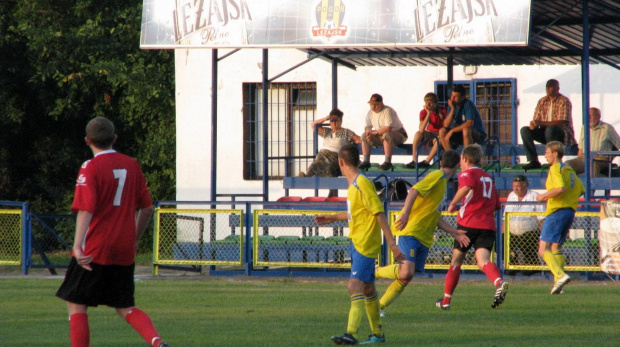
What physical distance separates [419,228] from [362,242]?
193 centimetres

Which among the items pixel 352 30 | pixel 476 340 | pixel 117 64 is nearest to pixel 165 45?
pixel 352 30

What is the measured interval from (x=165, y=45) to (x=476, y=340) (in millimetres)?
9269

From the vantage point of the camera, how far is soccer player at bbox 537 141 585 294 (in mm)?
12758

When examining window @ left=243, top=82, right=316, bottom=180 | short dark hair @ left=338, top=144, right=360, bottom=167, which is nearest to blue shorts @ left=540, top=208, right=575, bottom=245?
short dark hair @ left=338, top=144, right=360, bottom=167

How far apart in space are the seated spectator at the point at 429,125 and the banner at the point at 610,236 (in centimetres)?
449

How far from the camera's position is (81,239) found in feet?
23.3

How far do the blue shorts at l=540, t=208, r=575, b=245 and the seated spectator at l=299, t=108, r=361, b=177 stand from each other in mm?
6102

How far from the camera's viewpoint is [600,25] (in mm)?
17906

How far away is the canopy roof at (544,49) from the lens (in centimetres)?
1683

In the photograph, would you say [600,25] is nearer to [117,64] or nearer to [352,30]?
[352,30]

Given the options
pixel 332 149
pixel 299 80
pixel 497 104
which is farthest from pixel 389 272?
pixel 299 80

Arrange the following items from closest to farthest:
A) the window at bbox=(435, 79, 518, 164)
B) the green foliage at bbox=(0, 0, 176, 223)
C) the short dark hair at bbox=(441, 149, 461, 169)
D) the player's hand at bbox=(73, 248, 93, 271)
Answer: the player's hand at bbox=(73, 248, 93, 271) < the short dark hair at bbox=(441, 149, 461, 169) < the window at bbox=(435, 79, 518, 164) < the green foliage at bbox=(0, 0, 176, 223)

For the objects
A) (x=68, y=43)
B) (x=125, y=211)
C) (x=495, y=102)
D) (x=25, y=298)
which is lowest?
(x=25, y=298)

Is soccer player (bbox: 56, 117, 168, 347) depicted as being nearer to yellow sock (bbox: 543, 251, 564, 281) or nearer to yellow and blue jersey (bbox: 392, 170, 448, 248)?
yellow and blue jersey (bbox: 392, 170, 448, 248)
